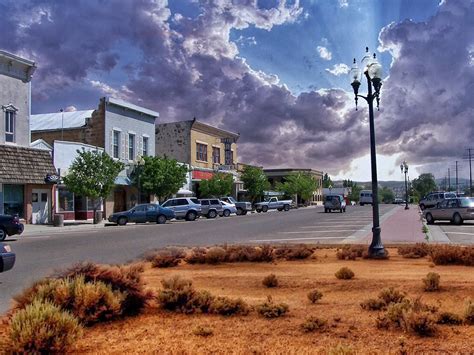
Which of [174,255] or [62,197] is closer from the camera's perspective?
[174,255]

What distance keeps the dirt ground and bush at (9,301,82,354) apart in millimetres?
255

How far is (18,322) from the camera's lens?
5.26 meters

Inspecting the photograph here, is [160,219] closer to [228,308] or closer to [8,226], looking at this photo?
[8,226]

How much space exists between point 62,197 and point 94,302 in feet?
105

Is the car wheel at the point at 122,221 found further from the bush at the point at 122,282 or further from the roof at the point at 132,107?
the bush at the point at 122,282

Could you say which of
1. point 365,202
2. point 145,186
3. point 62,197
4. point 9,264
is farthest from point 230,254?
point 365,202

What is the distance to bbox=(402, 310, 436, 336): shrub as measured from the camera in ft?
18.8

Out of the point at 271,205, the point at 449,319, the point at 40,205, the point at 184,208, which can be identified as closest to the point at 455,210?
the point at 184,208

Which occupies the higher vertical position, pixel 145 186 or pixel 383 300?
pixel 145 186

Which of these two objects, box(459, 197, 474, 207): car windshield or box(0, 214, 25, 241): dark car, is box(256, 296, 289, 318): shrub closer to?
box(0, 214, 25, 241): dark car

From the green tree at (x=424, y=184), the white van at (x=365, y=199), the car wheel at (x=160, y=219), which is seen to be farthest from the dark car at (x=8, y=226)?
the green tree at (x=424, y=184)

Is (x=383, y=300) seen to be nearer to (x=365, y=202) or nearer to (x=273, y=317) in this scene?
(x=273, y=317)

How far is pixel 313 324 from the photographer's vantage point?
232 inches

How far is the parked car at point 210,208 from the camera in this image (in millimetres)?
43781
